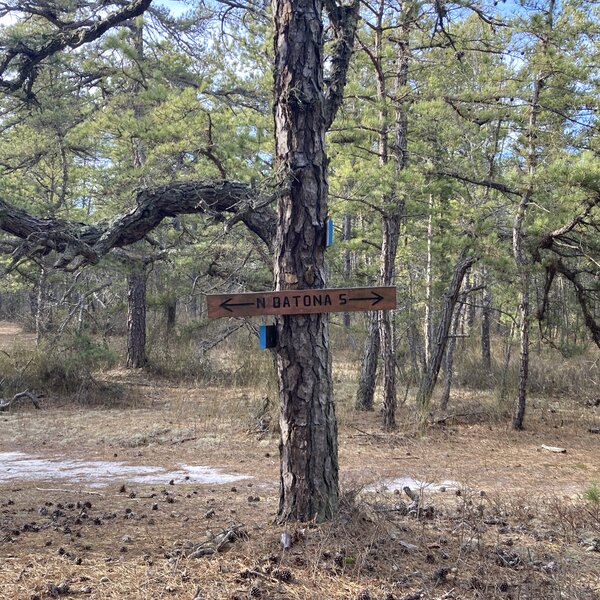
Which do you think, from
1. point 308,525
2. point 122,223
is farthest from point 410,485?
point 122,223

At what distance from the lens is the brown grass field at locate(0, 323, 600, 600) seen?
3.13 metres

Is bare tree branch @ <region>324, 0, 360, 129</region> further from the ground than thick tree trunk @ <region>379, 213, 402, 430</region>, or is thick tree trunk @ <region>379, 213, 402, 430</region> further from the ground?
bare tree branch @ <region>324, 0, 360, 129</region>

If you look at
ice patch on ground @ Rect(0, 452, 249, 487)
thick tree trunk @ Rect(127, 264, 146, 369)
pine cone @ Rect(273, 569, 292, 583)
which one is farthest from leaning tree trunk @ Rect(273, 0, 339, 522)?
thick tree trunk @ Rect(127, 264, 146, 369)

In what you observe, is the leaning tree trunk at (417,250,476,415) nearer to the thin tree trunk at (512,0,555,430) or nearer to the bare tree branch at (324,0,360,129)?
the thin tree trunk at (512,0,555,430)

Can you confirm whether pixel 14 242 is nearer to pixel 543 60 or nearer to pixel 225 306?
pixel 225 306

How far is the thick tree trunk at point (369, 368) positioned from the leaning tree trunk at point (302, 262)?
6648 mm

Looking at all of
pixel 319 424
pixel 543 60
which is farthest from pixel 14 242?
pixel 543 60

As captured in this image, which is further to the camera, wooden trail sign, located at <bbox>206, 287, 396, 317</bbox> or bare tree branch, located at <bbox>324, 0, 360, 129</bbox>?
bare tree branch, located at <bbox>324, 0, 360, 129</bbox>

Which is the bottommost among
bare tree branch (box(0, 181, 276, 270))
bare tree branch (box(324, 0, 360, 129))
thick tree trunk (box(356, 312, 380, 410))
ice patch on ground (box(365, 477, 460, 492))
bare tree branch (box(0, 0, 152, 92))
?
ice patch on ground (box(365, 477, 460, 492))

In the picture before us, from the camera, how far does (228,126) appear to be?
882 cm

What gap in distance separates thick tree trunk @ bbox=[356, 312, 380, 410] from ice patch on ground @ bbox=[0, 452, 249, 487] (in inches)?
180

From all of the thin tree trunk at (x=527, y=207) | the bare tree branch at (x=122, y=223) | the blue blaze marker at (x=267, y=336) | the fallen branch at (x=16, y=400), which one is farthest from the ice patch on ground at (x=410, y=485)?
the fallen branch at (x=16, y=400)

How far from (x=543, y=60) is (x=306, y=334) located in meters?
6.38

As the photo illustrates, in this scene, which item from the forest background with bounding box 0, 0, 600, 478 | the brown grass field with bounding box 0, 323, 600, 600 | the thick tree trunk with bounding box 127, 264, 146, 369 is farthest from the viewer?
the thick tree trunk with bounding box 127, 264, 146, 369
